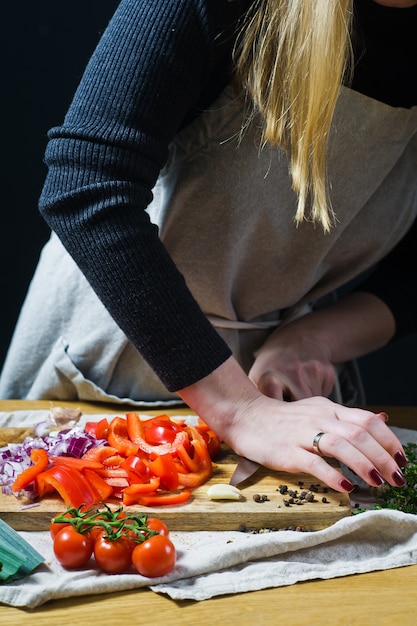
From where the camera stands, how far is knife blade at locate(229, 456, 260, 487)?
118cm

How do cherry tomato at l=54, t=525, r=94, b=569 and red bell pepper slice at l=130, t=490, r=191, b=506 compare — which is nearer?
cherry tomato at l=54, t=525, r=94, b=569

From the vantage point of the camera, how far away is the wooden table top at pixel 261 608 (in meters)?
0.89

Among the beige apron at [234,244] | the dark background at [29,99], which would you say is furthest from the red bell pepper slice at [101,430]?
the dark background at [29,99]

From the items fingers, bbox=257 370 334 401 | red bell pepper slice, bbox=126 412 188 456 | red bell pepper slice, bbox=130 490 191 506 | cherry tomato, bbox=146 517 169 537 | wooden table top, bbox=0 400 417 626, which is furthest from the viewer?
fingers, bbox=257 370 334 401

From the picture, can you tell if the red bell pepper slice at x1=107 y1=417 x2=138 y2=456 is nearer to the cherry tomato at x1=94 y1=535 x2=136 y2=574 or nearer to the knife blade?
the knife blade

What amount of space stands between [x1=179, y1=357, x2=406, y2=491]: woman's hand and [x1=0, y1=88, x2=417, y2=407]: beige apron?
281mm

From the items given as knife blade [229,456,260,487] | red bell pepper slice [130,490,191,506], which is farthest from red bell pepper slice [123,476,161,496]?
knife blade [229,456,260,487]

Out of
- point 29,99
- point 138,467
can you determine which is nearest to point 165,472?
point 138,467

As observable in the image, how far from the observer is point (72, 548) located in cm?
96

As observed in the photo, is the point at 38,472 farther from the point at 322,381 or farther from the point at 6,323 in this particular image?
the point at 6,323

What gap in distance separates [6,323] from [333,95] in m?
1.50

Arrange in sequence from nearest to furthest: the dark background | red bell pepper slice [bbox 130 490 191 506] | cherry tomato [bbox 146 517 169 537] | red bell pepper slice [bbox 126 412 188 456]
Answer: cherry tomato [bbox 146 517 169 537]
red bell pepper slice [bbox 130 490 191 506]
red bell pepper slice [bbox 126 412 188 456]
the dark background

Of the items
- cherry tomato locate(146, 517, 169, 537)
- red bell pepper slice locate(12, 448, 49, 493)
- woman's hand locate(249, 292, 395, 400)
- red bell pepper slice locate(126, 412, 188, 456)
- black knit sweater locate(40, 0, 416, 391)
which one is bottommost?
woman's hand locate(249, 292, 395, 400)

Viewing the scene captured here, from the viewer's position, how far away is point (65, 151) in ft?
3.85
